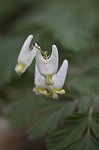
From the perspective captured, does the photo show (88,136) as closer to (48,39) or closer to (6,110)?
(6,110)

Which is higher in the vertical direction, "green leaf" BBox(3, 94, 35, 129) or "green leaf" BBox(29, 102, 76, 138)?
"green leaf" BBox(3, 94, 35, 129)

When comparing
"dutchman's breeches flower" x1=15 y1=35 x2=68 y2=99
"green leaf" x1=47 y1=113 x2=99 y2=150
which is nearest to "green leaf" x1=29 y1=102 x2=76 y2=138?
"green leaf" x1=47 y1=113 x2=99 y2=150

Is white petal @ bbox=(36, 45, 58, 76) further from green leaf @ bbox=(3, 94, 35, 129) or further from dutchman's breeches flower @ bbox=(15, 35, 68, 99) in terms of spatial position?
green leaf @ bbox=(3, 94, 35, 129)

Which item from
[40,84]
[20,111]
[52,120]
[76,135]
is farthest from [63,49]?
[76,135]

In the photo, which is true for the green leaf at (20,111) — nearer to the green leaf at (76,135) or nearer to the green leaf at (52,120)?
the green leaf at (52,120)

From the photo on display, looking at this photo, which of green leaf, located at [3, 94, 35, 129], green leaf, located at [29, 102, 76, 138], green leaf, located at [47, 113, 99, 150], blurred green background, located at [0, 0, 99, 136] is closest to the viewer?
green leaf, located at [47, 113, 99, 150]

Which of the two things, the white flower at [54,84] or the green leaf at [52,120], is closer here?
the white flower at [54,84]

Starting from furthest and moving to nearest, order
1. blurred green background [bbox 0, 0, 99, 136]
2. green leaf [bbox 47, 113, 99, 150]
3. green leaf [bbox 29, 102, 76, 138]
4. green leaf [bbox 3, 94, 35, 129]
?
green leaf [bbox 3, 94, 35, 129] → blurred green background [bbox 0, 0, 99, 136] → green leaf [bbox 29, 102, 76, 138] → green leaf [bbox 47, 113, 99, 150]

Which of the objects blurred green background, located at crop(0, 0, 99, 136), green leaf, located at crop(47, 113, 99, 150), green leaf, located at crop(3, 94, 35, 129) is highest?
blurred green background, located at crop(0, 0, 99, 136)

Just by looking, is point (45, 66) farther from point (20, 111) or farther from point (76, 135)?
point (20, 111)

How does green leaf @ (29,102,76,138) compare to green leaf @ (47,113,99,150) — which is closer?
green leaf @ (47,113,99,150)

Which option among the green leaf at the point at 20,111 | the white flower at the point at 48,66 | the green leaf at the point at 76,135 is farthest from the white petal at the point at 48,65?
the green leaf at the point at 20,111

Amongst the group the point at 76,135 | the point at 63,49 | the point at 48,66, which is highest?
the point at 63,49
